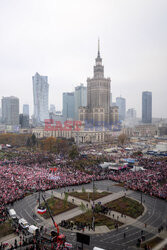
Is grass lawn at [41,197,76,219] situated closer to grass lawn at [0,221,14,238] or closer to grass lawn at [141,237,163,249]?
grass lawn at [0,221,14,238]

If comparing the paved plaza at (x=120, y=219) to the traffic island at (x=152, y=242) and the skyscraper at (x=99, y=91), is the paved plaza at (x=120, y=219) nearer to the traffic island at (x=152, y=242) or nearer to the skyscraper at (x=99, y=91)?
the traffic island at (x=152, y=242)

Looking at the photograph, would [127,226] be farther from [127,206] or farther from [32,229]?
[32,229]

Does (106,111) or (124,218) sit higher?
(106,111)

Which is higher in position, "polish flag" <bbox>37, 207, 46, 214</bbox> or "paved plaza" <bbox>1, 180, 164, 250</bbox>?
"polish flag" <bbox>37, 207, 46, 214</bbox>

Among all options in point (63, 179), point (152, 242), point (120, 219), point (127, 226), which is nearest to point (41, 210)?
point (120, 219)

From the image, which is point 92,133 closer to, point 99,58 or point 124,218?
point 99,58

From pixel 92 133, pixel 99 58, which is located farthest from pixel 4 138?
pixel 99 58

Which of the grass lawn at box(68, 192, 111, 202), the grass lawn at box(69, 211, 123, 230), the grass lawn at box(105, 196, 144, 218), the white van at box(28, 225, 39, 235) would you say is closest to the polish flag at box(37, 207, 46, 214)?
the grass lawn at box(69, 211, 123, 230)
